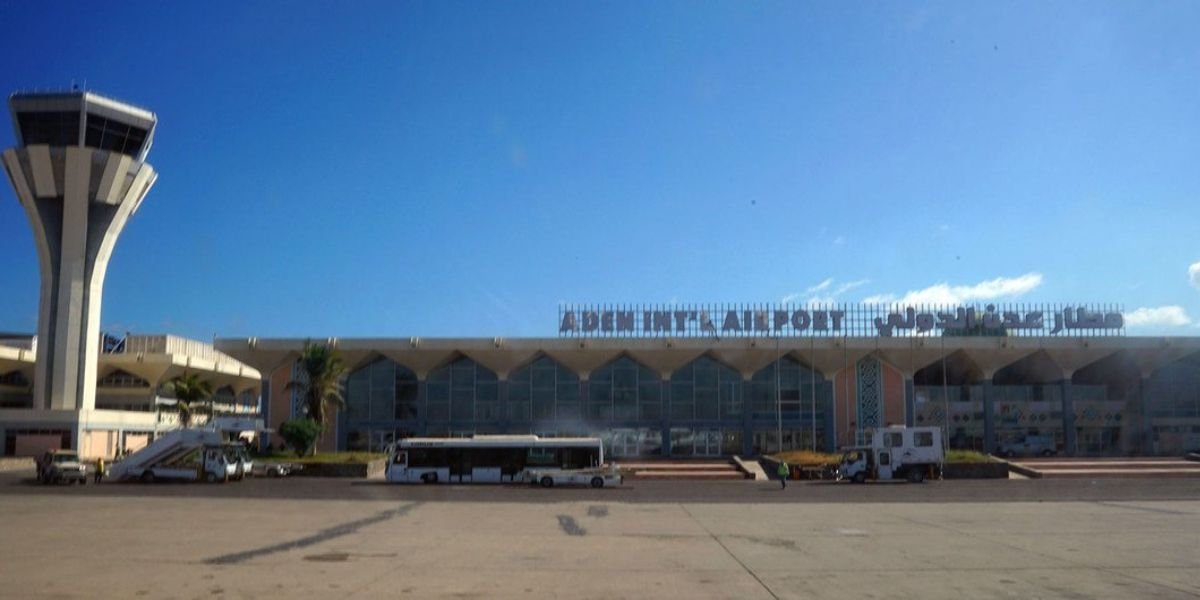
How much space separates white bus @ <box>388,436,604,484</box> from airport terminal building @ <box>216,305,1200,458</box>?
1826 centimetres

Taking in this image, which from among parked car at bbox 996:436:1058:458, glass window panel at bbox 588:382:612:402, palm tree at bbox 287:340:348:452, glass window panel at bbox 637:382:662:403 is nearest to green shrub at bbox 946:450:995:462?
parked car at bbox 996:436:1058:458

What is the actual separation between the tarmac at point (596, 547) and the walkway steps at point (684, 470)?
18.9 metres

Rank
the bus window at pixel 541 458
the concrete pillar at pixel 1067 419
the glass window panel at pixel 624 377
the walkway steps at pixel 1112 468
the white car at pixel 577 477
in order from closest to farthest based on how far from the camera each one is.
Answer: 1. the white car at pixel 577 477
2. the bus window at pixel 541 458
3. the walkway steps at pixel 1112 468
4. the concrete pillar at pixel 1067 419
5. the glass window panel at pixel 624 377

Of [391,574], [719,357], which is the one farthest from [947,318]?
[391,574]

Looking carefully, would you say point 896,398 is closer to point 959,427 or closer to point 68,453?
point 959,427

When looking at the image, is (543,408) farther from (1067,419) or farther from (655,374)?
(1067,419)

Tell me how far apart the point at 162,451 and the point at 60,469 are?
4.22m

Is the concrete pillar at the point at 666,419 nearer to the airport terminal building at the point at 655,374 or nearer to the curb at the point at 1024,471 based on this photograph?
the airport terminal building at the point at 655,374

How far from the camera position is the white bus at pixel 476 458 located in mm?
48188

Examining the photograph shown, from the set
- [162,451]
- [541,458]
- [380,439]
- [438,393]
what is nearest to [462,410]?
[438,393]

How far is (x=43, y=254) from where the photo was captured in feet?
229

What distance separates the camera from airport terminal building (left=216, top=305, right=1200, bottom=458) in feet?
221

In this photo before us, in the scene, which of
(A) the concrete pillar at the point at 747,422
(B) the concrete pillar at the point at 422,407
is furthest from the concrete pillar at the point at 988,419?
(B) the concrete pillar at the point at 422,407

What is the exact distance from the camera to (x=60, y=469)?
43094 mm
